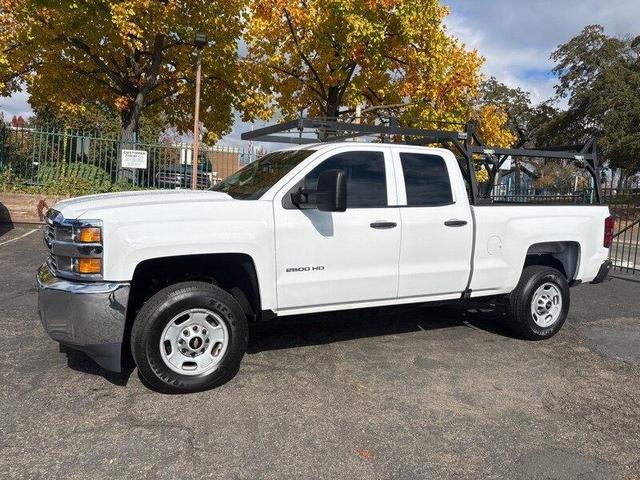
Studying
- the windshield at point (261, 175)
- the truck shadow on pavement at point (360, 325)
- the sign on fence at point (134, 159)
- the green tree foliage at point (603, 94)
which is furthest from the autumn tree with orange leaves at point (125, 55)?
the green tree foliage at point (603, 94)

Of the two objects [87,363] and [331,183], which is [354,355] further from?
[87,363]

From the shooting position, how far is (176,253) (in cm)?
382

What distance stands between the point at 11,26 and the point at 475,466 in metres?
16.0

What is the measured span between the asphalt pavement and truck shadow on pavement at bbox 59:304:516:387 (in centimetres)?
3

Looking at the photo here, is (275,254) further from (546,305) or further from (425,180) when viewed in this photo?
(546,305)

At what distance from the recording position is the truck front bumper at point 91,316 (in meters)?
3.62

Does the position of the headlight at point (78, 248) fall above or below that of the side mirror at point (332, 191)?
below

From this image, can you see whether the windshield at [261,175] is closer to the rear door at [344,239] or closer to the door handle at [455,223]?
the rear door at [344,239]

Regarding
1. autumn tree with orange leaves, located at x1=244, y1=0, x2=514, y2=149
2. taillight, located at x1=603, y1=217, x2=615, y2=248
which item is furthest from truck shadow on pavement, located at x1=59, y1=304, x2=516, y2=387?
autumn tree with orange leaves, located at x1=244, y1=0, x2=514, y2=149

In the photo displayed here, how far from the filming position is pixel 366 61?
13414 millimetres

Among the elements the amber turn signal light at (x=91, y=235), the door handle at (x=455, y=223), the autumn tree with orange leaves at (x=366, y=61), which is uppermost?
the autumn tree with orange leaves at (x=366, y=61)

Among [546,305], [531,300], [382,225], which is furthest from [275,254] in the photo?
[546,305]

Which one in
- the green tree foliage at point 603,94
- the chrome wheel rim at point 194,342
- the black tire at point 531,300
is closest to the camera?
the chrome wheel rim at point 194,342

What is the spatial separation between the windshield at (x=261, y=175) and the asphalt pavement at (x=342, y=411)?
1253 mm
